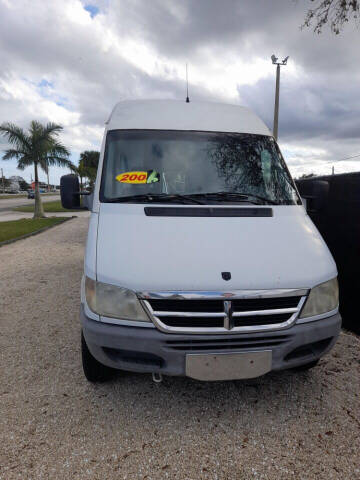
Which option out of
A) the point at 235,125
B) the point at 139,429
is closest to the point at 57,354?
the point at 139,429

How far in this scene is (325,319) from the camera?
2246 millimetres

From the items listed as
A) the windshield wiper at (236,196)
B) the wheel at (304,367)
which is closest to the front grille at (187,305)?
the windshield wiper at (236,196)

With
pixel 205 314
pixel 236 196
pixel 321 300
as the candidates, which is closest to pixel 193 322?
pixel 205 314

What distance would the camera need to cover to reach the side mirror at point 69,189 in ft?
10.8

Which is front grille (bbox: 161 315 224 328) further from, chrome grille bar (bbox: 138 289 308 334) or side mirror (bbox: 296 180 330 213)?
side mirror (bbox: 296 180 330 213)

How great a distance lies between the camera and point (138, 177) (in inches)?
114

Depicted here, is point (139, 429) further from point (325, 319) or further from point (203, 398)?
point (325, 319)

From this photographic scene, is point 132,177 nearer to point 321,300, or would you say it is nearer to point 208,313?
point 208,313

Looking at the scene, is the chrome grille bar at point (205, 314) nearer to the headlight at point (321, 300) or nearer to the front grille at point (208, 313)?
the front grille at point (208, 313)

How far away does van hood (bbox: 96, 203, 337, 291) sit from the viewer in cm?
209

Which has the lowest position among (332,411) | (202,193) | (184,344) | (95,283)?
(332,411)

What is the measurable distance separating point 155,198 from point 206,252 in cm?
81

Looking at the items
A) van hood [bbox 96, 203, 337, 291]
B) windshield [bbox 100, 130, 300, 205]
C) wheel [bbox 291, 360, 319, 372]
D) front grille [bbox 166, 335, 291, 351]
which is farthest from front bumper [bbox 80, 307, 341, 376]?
windshield [bbox 100, 130, 300, 205]

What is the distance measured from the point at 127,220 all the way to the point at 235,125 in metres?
1.69
